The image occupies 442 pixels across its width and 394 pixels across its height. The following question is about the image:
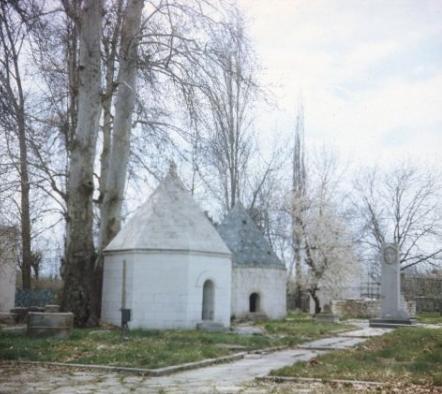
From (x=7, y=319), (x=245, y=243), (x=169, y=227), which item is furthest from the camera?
(x=245, y=243)

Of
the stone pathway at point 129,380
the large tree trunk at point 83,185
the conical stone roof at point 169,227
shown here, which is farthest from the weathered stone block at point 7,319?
the stone pathway at point 129,380

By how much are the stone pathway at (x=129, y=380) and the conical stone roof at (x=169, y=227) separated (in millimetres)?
8880

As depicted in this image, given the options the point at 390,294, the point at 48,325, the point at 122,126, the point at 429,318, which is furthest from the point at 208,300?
the point at 429,318

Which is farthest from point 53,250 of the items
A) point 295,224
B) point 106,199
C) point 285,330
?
point 285,330

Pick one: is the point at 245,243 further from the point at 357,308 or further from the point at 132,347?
the point at 132,347

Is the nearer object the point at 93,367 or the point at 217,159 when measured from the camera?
the point at 93,367

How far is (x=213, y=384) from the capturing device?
939cm

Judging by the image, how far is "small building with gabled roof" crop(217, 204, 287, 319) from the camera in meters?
30.7

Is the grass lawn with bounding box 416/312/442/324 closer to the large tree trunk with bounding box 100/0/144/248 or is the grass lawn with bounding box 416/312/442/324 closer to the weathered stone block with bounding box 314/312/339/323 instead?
the weathered stone block with bounding box 314/312/339/323

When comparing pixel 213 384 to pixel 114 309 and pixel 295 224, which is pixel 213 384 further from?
pixel 295 224

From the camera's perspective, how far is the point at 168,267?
20.6m

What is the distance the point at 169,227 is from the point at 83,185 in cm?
390

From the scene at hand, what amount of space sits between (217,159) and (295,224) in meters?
24.0

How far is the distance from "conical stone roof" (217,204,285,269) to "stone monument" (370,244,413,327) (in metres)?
5.73
